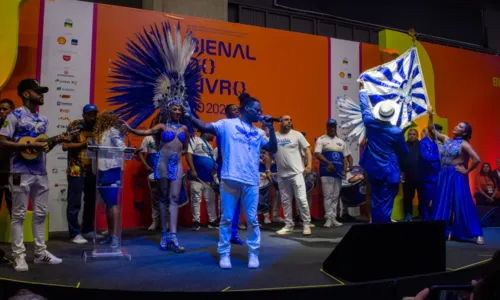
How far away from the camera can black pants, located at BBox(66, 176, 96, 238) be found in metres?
5.54

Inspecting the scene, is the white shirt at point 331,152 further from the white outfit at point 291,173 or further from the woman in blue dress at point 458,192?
the woman in blue dress at point 458,192

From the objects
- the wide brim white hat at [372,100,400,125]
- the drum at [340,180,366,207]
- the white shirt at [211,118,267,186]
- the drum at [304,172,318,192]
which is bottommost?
the drum at [340,180,366,207]

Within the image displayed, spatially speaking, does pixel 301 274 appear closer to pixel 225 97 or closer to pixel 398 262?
pixel 398 262

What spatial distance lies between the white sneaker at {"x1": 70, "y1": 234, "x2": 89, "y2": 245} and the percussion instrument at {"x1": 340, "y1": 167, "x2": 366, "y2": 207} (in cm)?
437

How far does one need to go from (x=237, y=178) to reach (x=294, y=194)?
2.34 meters

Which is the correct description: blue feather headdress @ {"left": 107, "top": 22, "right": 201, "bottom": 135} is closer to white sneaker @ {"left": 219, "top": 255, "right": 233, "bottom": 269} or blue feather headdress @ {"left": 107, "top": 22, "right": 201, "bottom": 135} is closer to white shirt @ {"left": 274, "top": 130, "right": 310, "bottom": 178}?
white shirt @ {"left": 274, "top": 130, "right": 310, "bottom": 178}

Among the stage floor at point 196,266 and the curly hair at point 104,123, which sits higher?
the curly hair at point 104,123

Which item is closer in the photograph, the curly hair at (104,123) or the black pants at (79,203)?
the curly hair at (104,123)

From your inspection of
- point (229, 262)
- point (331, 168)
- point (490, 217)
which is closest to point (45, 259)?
point (229, 262)

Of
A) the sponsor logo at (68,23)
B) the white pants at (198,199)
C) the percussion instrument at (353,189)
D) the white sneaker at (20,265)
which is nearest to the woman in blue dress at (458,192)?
the percussion instrument at (353,189)

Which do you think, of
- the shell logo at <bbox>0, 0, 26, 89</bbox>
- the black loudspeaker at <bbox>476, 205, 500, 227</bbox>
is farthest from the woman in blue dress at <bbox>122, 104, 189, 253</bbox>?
the black loudspeaker at <bbox>476, 205, 500, 227</bbox>

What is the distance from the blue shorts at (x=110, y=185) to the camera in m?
4.57

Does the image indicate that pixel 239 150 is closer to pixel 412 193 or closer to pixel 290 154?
pixel 290 154

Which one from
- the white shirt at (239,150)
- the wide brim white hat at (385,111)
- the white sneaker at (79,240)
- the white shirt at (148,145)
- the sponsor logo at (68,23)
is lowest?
the white sneaker at (79,240)
